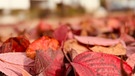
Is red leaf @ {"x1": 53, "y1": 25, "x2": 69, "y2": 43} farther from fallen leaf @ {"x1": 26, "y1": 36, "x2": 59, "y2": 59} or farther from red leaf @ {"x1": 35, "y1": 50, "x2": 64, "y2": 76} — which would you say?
red leaf @ {"x1": 35, "y1": 50, "x2": 64, "y2": 76}

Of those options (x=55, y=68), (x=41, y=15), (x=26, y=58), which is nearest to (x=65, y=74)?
(x=55, y=68)

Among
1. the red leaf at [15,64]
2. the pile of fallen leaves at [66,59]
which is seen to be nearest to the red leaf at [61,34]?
the pile of fallen leaves at [66,59]

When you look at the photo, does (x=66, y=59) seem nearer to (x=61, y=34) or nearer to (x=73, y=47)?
(x=73, y=47)

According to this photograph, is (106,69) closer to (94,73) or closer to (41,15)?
(94,73)

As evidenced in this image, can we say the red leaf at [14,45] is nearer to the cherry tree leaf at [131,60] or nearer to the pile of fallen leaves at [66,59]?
the pile of fallen leaves at [66,59]

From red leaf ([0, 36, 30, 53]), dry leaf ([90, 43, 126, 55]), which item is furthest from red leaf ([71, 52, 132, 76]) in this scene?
red leaf ([0, 36, 30, 53])

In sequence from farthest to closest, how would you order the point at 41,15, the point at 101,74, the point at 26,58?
the point at 41,15 → the point at 26,58 → the point at 101,74

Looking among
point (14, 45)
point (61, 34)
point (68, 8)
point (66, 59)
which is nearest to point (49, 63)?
point (66, 59)
